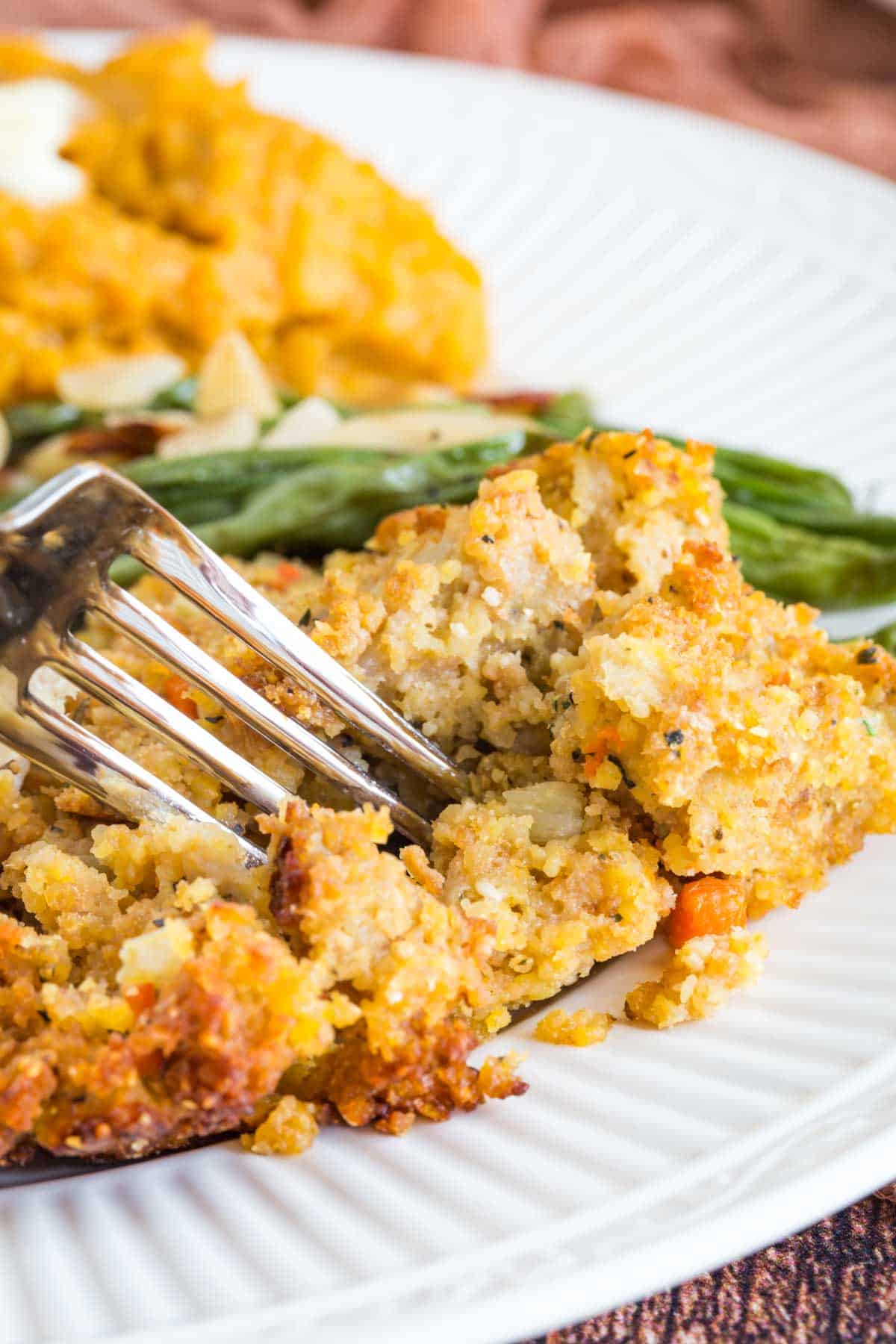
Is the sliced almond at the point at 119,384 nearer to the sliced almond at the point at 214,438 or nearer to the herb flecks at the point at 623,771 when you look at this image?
the sliced almond at the point at 214,438

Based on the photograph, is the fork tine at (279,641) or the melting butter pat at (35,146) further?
the melting butter pat at (35,146)

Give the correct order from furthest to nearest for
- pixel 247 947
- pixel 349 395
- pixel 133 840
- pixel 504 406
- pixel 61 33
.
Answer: pixel 61 33 < pixel 349 395 < pixel 504 406 < pixel 133 840 < pixel 247 947

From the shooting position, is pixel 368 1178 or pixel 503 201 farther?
pixel 503 201

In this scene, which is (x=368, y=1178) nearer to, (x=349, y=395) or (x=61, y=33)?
(x=349, y=395)

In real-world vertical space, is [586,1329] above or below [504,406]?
below

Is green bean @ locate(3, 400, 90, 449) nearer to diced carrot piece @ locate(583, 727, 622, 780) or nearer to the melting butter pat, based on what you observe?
the melting butter pat

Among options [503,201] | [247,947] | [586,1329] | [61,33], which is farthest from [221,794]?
[61,33]

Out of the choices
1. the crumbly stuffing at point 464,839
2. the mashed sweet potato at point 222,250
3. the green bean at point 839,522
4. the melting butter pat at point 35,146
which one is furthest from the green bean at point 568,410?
the melting butter pat at point 35,146
